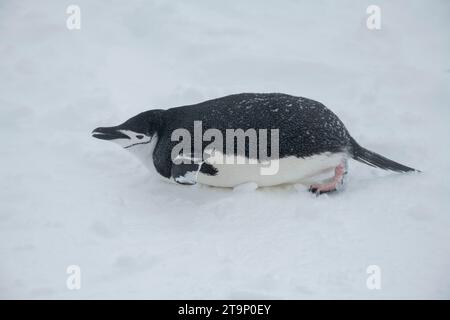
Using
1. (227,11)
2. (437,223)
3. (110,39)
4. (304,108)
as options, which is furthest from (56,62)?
(437,223)

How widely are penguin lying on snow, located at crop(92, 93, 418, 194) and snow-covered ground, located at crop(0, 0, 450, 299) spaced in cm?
9

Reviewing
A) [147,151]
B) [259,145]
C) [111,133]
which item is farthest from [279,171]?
[111,133]

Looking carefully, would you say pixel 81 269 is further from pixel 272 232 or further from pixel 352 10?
pixel 352 10

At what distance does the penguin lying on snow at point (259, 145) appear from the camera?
8.09ft

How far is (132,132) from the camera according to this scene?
103 inches

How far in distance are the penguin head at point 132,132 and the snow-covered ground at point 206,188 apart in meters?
0.23

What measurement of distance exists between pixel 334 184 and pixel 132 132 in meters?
0.96

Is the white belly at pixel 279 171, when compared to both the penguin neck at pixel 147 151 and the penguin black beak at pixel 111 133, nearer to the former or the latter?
the penguin neck at pixel 147 151

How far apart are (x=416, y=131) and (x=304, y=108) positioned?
85cm

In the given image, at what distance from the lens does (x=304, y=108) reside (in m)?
2.56

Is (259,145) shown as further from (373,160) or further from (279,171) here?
(373,160)

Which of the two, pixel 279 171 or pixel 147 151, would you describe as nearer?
pixel 279 171

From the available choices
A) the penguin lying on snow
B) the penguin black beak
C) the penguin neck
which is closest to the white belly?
the penguin lying on snow
